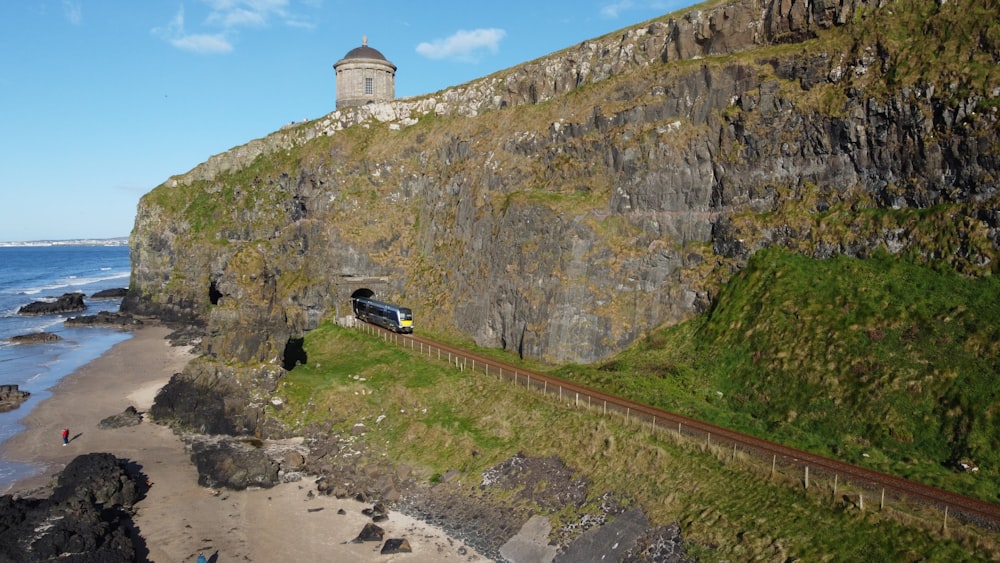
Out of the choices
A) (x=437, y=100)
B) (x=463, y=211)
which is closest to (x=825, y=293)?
(x=463, y=211)

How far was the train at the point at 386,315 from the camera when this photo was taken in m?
61.7

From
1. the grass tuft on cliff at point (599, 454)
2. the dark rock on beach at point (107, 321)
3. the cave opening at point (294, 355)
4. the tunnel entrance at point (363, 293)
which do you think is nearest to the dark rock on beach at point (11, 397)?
the cave opening at point (294, 355)

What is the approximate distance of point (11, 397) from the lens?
184ft

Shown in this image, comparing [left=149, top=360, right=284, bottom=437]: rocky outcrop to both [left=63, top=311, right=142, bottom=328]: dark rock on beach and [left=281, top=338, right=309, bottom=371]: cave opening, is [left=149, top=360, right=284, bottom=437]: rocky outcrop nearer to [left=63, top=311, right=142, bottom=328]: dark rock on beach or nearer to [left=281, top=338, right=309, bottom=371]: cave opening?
[left=281, top=338, right=309, bottom=371]: cave opening

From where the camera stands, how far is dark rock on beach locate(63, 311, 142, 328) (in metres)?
93.9

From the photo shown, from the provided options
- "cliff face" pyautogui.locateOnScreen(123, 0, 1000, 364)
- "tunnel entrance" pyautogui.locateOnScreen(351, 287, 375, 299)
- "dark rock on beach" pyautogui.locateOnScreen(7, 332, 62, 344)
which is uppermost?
"cliff face" pyautogui.locateOnScreen(123, 0, 1000, 364)

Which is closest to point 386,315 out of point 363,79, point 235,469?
point 235,469

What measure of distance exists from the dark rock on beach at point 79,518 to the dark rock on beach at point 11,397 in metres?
22.8

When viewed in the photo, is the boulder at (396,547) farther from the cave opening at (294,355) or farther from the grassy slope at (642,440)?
the cave opening at (294,355)

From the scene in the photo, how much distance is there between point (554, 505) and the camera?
1288 inches

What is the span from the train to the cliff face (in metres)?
2.48

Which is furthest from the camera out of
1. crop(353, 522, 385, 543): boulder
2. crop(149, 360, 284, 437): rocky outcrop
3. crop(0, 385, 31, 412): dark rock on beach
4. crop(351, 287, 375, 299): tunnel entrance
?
crop(351, 287, 375, 299): tunnel entrance

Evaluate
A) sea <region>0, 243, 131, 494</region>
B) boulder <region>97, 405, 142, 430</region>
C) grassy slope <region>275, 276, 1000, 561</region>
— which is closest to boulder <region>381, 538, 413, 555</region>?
grassy slope <region>275, 276, 1000, 561</region>

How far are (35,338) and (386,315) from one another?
180ft
